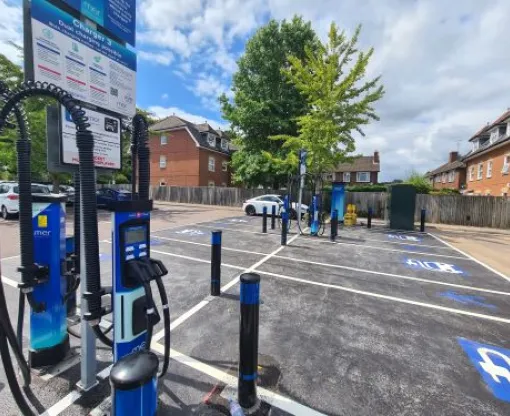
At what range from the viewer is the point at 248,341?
2.28m

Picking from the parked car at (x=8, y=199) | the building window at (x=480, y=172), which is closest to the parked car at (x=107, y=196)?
the parked car at (x=8, y=199)

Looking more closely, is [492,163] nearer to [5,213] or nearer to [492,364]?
[492,364]

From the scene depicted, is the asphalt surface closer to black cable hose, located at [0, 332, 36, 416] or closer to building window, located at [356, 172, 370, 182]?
black cable hose, located at [0, 332, 36, 416]

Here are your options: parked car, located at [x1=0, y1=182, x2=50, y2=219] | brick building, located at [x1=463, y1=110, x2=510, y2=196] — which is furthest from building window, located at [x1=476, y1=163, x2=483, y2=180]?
parked car, located at [x1=0, y1=182, x2=50, y2=219]

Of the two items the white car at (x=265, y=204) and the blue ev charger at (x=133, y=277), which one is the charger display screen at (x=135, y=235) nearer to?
the blue ev charger at (x=133, y=277)

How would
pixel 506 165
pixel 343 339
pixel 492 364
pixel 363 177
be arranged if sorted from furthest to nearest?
pixel 363 177 → pixel 506 165 → pixel 343 339 → pixel 492 364

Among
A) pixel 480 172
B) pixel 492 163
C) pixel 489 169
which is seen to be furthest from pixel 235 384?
pixel 480 172

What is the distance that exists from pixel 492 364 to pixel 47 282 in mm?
4655

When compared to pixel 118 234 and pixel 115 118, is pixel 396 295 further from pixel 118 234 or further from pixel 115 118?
pixel 115 118

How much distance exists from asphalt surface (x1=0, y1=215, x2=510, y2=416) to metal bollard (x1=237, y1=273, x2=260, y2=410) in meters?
0.20

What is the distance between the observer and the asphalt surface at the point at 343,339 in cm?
236

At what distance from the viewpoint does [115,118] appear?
2.61 metres

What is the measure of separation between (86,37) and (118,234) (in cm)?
171

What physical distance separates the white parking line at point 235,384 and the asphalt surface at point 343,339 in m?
0.01
